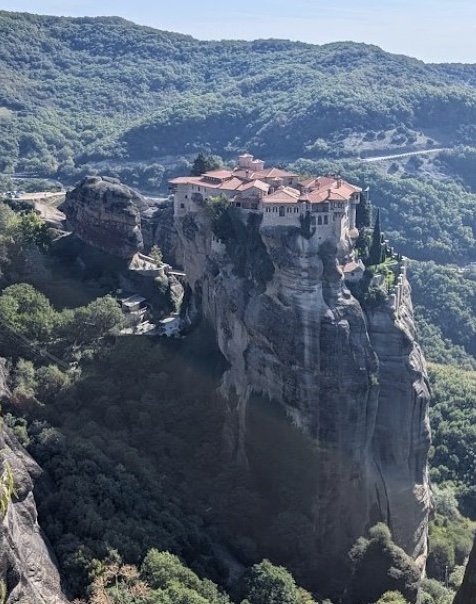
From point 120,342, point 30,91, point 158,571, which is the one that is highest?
point 30,91

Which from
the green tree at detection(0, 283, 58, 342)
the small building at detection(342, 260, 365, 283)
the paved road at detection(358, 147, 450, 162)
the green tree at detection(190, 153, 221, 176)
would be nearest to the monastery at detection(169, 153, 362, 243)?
the small building at detection(342, 260, 365, 283)

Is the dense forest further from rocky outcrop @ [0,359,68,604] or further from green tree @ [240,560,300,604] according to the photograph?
rocky outcrop @ [0,359,68,604]

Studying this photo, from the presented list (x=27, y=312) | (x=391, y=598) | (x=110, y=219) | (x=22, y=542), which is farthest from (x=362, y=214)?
(x=22, y=542)

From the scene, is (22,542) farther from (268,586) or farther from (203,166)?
(203,166)

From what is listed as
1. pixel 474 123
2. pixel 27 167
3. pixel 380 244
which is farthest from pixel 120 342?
pixel 474 123

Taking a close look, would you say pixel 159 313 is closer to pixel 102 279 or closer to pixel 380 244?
pixel 102 279

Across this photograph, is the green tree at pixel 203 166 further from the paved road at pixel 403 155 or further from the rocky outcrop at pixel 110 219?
the paved road at pixel 403 155
